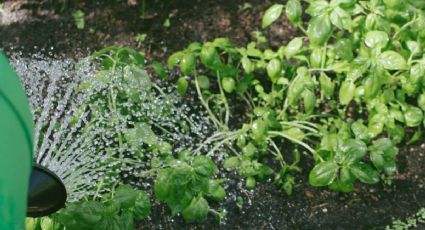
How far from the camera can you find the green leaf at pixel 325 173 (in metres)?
2.05

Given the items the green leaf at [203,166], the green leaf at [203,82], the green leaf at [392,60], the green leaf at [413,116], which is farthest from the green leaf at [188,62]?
the green leaf at [413,116]

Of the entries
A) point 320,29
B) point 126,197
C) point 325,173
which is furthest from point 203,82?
point 126,197

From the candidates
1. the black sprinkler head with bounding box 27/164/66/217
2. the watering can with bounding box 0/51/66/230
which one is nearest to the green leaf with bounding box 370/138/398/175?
the black sprinkler head with bounding box 27/164/66/217

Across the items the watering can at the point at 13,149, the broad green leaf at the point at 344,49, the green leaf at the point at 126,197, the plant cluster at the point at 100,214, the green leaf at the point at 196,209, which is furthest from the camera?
the broad green leaf at the point at 344,49

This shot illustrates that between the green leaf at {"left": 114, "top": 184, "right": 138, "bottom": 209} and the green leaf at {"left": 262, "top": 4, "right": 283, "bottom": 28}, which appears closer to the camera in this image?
the green leaf at {"left": 114, "top": 184, "right": 138, "bottom": 209}

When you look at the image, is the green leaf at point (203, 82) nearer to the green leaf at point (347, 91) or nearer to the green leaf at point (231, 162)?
the green leaf at point (231, 162)

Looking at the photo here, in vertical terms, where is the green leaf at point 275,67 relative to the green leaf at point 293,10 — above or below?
below

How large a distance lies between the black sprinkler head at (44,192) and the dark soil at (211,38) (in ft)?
3.35

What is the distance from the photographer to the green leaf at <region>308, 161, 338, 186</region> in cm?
205

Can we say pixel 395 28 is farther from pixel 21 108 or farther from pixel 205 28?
pixel 21 108

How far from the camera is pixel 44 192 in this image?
1.20 meters

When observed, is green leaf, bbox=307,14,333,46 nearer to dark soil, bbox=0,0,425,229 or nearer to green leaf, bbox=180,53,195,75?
green leaf, bbox=180,53,195,75

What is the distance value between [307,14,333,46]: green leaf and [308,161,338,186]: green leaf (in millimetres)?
395

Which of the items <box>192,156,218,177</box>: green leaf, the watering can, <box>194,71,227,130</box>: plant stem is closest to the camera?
the watering can
